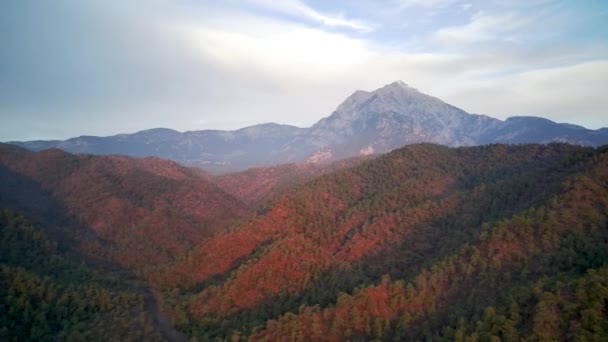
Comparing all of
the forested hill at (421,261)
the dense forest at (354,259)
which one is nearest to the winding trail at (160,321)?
the dense forest at (354,259)

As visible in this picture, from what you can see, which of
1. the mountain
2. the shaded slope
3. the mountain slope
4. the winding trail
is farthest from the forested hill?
the mountain

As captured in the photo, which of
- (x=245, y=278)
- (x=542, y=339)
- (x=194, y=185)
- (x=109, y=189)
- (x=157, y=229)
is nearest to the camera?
(x=542, y=339)

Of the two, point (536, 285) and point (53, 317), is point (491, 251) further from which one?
point (53, 317)

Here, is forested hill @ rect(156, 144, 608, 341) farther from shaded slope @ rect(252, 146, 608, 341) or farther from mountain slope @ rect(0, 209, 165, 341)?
mountain slope @ rect(0, 209, 165, 341)

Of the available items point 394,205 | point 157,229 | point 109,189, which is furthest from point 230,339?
point 109,189

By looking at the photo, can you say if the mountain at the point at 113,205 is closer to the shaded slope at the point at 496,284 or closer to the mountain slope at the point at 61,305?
the mountain slope at the point at 61,305

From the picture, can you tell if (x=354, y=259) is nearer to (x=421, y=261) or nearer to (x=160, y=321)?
(x=421, y=261)
